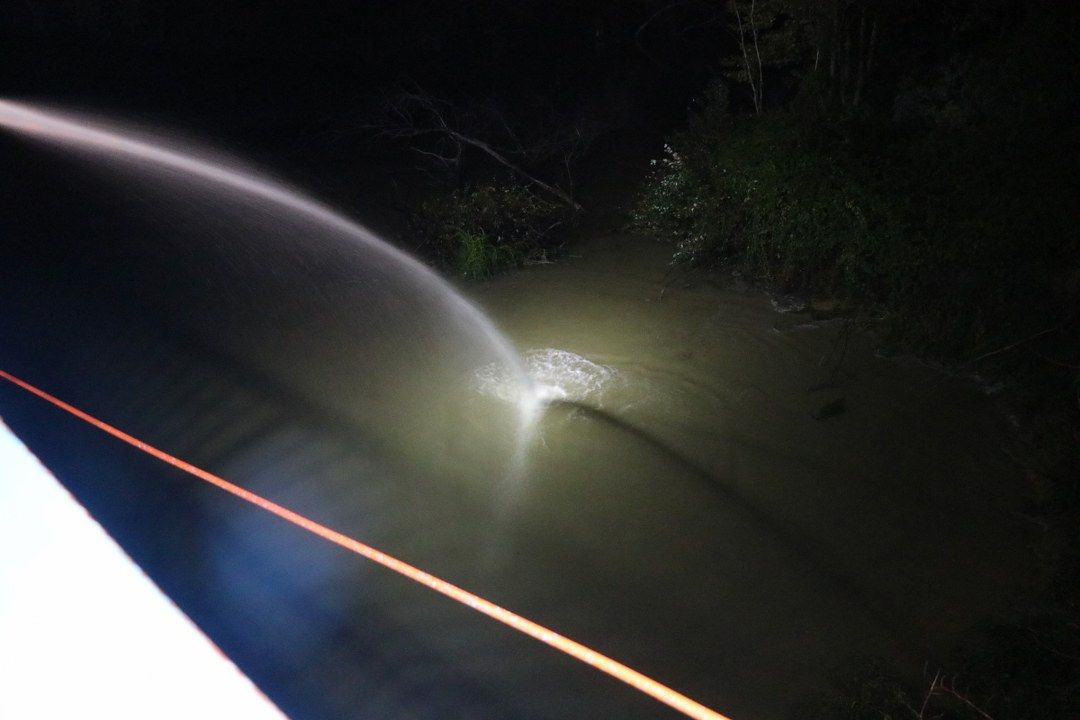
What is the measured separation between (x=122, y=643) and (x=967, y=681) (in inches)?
202

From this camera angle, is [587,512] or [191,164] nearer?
[587,512]

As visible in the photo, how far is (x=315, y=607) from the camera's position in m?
4.40

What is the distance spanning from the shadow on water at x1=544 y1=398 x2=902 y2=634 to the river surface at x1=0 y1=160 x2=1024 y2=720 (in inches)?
0.8

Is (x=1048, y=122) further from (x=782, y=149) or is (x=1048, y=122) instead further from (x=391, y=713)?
(x=391, y=713)

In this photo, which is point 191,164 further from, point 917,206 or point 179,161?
point 917,206

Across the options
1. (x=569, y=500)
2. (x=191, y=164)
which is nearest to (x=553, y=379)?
(x=569, y=500)

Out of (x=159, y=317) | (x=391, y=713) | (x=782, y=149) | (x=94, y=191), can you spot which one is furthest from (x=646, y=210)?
(x=94, y=191)

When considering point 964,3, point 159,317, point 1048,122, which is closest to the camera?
point 1048,122

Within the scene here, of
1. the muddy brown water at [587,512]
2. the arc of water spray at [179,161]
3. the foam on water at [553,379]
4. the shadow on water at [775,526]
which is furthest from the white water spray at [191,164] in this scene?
the shadow on water at [775,526]

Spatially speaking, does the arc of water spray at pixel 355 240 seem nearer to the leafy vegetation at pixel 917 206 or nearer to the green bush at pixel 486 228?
the green bush at pixel 486 228

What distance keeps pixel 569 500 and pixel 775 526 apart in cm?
156

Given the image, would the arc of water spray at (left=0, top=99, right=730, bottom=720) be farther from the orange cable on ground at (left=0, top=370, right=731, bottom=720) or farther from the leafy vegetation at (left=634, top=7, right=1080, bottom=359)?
the leafy vegetation at (left=634, top=7, right=1080, bottom=359)

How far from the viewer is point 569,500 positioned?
5223mm

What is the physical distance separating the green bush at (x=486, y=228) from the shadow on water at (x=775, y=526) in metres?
4.18
